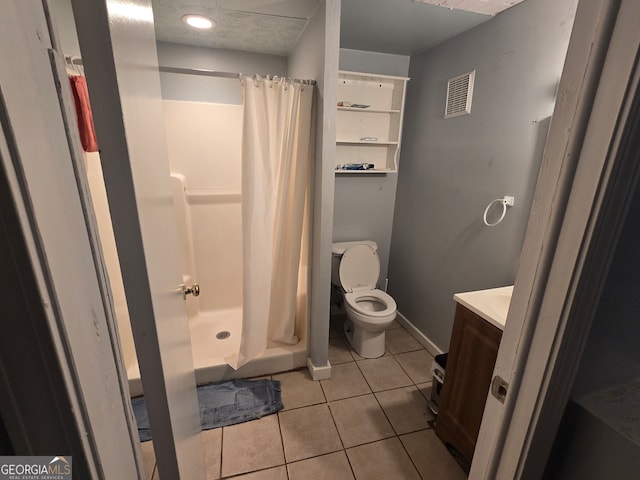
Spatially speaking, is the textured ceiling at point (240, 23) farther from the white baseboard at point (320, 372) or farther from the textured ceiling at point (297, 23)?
the white baseboard at point (320, 372)

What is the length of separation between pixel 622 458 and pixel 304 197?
63.7 inches

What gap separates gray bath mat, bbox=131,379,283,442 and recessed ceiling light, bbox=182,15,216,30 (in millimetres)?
2264

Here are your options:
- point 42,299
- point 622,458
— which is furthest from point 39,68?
point 622,458

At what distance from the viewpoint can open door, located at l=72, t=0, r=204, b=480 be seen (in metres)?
0.48

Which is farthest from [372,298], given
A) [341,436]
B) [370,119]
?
[370,119]

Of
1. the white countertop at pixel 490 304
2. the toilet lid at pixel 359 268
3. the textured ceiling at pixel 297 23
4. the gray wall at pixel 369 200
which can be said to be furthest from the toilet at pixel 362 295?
the textured ceiling at pixel 297 23

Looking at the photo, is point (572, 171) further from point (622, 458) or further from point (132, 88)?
point (132, 88)

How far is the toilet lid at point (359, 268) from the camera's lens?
2455mm

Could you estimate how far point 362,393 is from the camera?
1.90 m

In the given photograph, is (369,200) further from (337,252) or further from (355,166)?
(337,252)

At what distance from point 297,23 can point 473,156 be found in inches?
54.7

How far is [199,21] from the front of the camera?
5.52ft

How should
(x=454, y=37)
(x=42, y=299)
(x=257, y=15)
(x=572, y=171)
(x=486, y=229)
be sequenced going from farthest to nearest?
(x=454, y=37) < (x=486, y=229) < (x=257, y=15) < (x=572, y=171) < (x=42, y=299)

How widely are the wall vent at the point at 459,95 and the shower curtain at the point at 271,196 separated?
1.03 m
